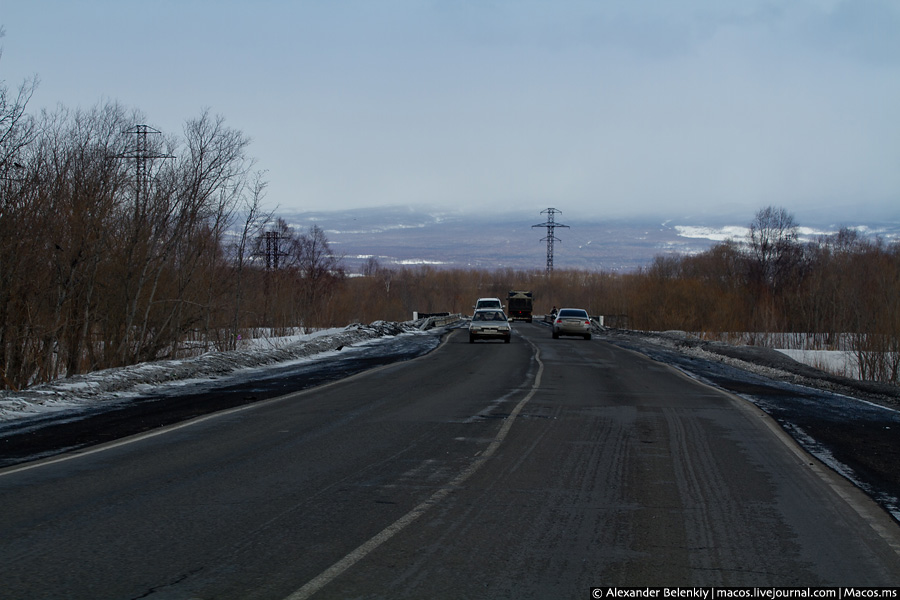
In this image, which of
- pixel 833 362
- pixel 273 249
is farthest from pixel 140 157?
pixel 273 249

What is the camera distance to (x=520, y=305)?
3319 inches

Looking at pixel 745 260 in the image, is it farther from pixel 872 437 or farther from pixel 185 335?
pixel 872 437

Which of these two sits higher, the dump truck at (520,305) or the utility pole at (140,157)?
the utility pole at (140,157)

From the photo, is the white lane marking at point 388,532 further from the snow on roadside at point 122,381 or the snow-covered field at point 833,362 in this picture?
the snow-covered field at point 833,362

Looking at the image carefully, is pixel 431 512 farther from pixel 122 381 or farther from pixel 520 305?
pixel 520 305

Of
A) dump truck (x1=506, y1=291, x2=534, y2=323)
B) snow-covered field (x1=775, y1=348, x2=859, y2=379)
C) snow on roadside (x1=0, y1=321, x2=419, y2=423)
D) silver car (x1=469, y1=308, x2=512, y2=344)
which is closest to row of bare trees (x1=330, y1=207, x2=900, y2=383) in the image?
snow-covered field (x1=775, y1=348, x2=859, y2=379)

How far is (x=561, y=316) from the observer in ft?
154

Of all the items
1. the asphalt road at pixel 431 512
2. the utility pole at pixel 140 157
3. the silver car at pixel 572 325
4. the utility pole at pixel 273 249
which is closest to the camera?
the asphalt road at pixel 431 512

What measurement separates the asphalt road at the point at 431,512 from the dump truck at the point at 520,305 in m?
70.8

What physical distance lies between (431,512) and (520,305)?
77.8 metres

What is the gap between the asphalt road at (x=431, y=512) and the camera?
17.1 feet

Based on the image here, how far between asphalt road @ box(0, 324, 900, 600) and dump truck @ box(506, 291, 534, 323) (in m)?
70.8

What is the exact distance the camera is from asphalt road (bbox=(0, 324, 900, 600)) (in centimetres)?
523

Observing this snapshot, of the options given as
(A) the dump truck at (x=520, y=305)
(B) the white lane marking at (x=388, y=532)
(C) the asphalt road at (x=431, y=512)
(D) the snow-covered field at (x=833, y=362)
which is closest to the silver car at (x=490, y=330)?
(D) the snow-covered field at (x=833, y=362)
